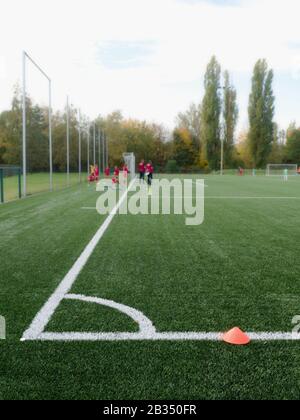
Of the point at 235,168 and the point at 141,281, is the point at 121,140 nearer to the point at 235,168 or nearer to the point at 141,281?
the point at 235,168

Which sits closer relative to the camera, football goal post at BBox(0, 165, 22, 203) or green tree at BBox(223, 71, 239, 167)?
football goal post at BBox(0, 165, 22, 203)

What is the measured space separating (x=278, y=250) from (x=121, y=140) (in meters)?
74.1

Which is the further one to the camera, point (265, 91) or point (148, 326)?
point (265, 91)

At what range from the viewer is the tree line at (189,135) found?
67.0 m

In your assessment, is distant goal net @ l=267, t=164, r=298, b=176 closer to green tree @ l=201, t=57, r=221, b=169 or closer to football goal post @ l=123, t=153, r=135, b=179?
green tree @ l=201, t=57, r=221, b=169

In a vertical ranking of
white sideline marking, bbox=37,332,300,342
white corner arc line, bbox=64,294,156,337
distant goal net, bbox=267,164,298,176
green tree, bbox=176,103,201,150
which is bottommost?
white sideline marking, bbox=37,332,300,342

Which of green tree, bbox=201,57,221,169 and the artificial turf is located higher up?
green tree, bbox=201,57,221,169

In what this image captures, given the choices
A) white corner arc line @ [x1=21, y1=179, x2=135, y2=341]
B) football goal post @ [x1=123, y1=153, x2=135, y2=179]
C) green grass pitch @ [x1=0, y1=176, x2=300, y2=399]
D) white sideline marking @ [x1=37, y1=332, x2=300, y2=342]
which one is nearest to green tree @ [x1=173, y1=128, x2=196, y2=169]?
football goal post @ [x1=123, y1=153, x2=135, y2=179]

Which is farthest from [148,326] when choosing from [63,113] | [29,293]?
[63,113]

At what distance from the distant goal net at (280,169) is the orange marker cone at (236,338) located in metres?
62.2

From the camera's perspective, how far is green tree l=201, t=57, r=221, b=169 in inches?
2968

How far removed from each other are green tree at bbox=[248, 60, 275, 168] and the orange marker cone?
7273 centimetres
